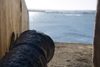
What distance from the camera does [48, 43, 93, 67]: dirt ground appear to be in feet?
16.4

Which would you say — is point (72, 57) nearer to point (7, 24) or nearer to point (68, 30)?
point (7, 24)

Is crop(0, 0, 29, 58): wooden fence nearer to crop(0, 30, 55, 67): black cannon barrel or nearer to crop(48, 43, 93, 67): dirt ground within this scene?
crop(0, 30, 55, 67): black cannon barrel

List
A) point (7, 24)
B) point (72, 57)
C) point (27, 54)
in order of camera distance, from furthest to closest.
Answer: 1. point (72, 57)
2. point (7, 24)
3. point (27, 54)

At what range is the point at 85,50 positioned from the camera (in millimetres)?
6555

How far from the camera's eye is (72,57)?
567cm

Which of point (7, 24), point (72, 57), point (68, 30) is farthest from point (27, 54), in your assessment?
point (68, 30)

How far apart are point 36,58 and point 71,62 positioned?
11.2 ft

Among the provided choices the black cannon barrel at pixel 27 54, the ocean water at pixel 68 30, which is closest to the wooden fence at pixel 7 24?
the black cannon barrel at pixel 27 54

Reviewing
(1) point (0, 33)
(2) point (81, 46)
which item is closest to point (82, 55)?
(2) point (81, 46)

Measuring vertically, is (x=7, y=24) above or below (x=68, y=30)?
above

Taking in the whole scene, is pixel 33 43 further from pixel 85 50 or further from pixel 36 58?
pixel 85 50

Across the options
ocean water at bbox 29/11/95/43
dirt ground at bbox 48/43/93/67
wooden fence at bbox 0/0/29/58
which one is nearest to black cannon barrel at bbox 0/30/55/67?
wooden fence at bbox 0/0/29/58

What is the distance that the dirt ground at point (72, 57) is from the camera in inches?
196

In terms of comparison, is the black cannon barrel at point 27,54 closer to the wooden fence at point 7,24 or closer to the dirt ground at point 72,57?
the wooden fence at point 7,24
